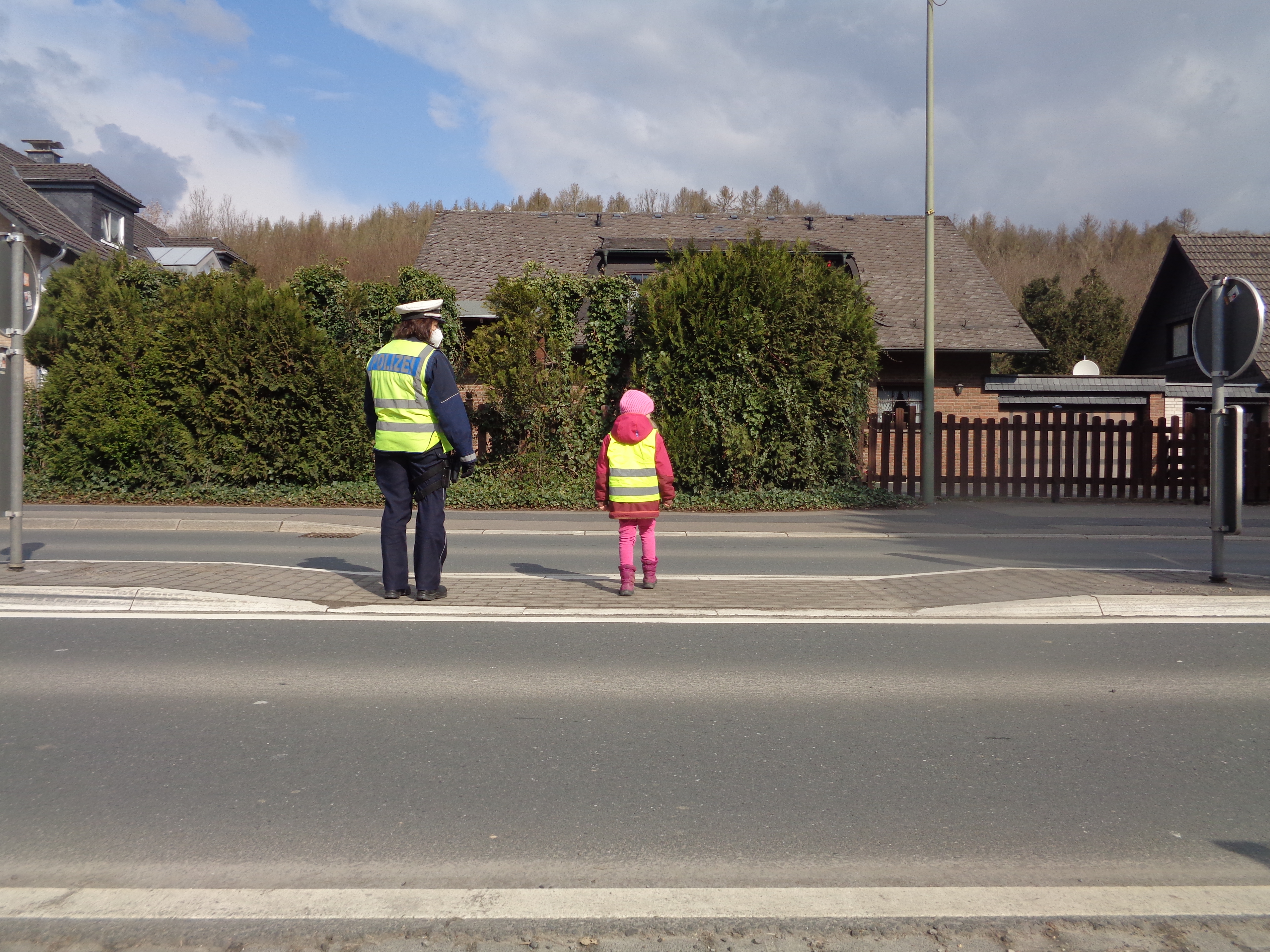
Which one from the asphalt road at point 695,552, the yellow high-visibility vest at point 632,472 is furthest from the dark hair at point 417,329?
the asphalt road at point 695,552

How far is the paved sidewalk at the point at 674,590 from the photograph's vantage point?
735 centimetres

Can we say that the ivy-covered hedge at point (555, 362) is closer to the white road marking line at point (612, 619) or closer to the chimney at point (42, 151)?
the white road marking line at point (612, 619)

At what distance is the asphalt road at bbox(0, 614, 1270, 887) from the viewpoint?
3.47 meters

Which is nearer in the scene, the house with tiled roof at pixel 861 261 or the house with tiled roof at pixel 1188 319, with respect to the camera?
the house with tiled roof at pixel 861 261

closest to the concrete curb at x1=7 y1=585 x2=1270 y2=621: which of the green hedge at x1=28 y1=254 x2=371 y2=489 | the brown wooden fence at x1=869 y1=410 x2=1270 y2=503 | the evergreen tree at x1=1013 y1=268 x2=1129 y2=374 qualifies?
the green hedge at x1=28 y1=254 x2=371 y2=489

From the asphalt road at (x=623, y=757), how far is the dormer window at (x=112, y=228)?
3153 centimetres

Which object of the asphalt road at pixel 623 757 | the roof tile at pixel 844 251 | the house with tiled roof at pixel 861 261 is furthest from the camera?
the roof tile at pixel 844 251

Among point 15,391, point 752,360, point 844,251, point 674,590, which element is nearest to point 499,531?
point 752,360

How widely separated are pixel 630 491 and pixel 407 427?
6.04 ft

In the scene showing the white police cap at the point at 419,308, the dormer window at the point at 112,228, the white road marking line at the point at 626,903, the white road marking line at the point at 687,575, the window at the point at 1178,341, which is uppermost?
the dormer window at the point at 112,228

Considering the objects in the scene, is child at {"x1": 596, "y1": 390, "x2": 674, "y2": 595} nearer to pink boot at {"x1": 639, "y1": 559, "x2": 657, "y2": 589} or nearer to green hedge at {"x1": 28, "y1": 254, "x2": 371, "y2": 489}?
pink boot at {"x1": 639, "y1": 559, "x2": 657, "y2": 589}

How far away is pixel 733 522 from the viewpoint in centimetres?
1464

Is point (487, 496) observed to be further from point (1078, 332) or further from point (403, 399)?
point (1078, 332)

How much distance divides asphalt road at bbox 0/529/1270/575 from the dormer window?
24.3 m
